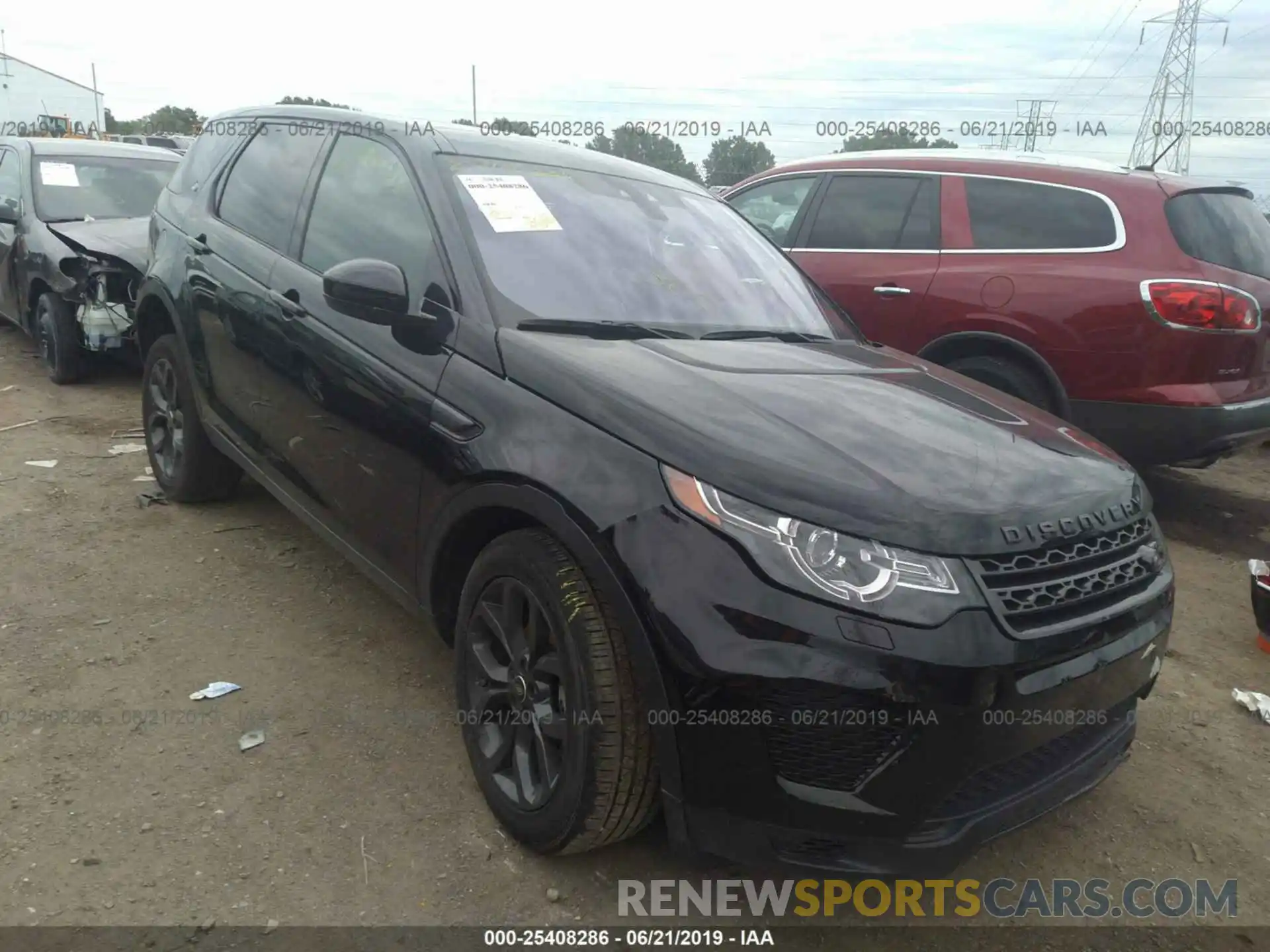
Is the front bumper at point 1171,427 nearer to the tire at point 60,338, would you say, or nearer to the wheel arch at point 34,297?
the tire at point 60,338

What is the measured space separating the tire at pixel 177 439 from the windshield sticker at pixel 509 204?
1922 mm

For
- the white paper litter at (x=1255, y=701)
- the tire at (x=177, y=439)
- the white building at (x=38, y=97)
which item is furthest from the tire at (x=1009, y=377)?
the white building at (x=38, y=97)

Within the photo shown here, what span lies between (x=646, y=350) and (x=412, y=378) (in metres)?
0.66

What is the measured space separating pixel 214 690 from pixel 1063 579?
2528mm

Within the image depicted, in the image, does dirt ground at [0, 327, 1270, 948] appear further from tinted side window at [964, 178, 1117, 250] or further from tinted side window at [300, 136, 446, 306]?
tinted side window at [964, 178, 1117, 250]

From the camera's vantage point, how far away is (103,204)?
705 centimetres

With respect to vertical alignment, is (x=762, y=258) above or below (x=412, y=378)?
above

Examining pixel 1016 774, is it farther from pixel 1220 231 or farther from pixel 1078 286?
pixel 1220 231

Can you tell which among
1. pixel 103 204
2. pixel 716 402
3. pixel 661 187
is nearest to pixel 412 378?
pixel 716 402

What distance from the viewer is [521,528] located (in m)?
2.34

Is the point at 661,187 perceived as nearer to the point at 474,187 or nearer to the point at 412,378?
the point at 474,187

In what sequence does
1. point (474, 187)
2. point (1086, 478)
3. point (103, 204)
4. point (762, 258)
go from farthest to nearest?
point (103, 204), point (762, 258), point (474, 187), point (1086, 478)
